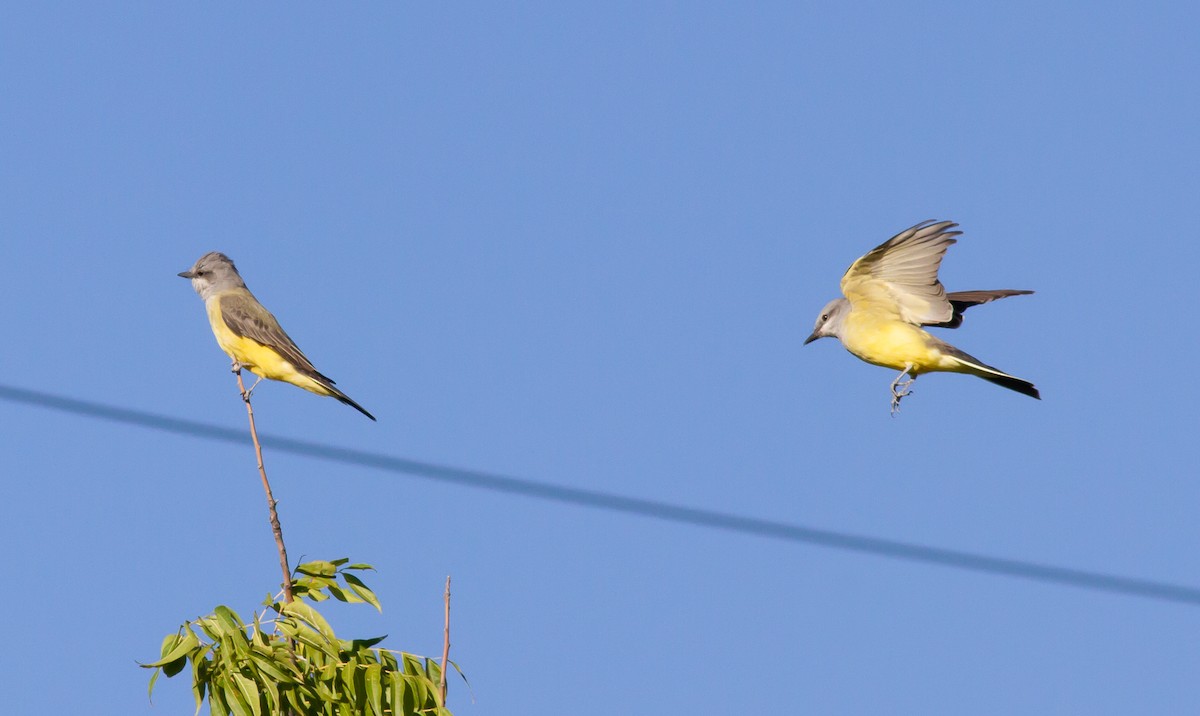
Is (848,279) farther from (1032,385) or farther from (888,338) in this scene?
(1032,385)

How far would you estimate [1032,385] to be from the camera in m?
8.75

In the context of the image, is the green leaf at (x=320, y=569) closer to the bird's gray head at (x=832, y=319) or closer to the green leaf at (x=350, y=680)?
A: the green leaf at (x=350, y=680)

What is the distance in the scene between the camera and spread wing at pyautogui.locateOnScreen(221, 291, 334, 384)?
10008 millimetres

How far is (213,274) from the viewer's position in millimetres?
11164

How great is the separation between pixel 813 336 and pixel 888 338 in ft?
3.92

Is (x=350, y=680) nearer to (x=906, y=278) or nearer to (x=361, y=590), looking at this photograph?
(x=361, y=590)

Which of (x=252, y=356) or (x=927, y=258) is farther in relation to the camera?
(x=252, y=356)

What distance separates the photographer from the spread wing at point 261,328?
32.8 feet

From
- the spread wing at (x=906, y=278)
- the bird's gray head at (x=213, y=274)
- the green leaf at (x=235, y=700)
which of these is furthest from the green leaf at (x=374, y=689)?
the bird's gray head at (x=213, y=274)

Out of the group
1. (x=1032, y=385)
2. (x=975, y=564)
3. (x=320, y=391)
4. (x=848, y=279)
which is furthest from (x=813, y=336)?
(x=975, y=564)

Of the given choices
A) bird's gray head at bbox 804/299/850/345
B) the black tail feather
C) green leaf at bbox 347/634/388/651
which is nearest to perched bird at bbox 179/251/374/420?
bird's gray head at bbox 804/299/850/345

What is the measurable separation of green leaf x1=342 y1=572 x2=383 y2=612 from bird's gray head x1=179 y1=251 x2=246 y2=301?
20.8 ft

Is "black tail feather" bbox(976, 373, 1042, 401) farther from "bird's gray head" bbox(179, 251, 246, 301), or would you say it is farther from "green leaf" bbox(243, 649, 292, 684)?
"bird's gray head" bbox(179, 251, 246, 301)

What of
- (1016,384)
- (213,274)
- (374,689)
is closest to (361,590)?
(374,689)
